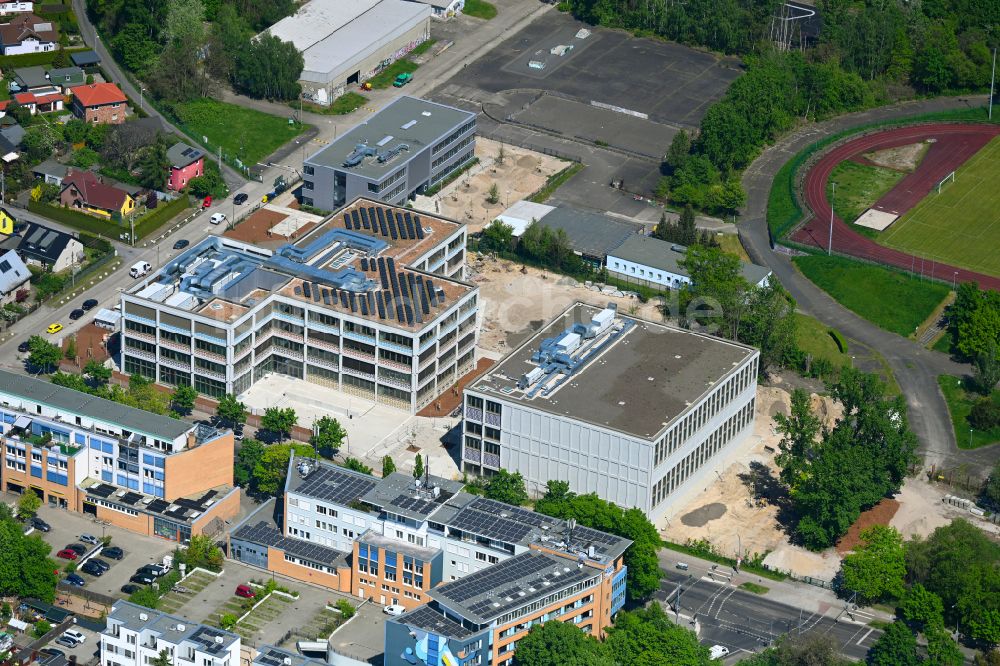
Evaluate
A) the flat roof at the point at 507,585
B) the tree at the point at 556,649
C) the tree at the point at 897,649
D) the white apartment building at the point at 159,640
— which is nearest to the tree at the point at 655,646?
the tree at the point at 556,649

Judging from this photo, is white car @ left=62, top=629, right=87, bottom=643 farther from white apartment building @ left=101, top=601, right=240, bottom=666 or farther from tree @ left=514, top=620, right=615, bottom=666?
tree @ left=514, top=620, right=615, bottom=666

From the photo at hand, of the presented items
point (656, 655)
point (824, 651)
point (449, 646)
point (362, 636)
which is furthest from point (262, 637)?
point (824, 651)

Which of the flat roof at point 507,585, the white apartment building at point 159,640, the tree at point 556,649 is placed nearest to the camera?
the white apartment building at point 159,640

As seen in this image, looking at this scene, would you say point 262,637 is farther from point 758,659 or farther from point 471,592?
point 758,659

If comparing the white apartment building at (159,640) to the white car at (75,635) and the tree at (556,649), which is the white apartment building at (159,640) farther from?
the tree at (556,649)

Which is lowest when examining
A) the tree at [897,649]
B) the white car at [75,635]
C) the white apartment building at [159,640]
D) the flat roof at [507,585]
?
the white car at [75,635]
